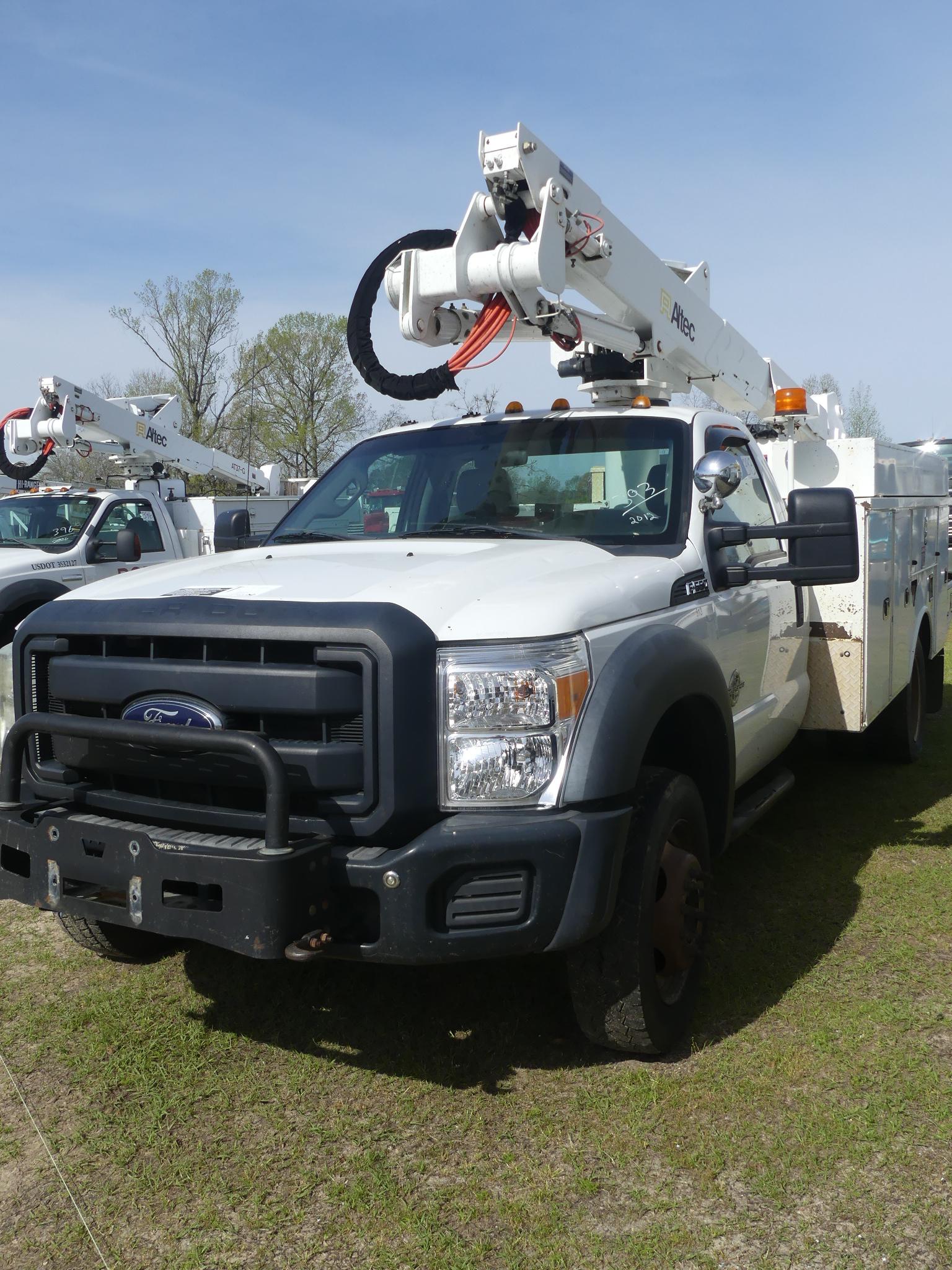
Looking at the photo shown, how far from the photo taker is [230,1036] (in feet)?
11.5

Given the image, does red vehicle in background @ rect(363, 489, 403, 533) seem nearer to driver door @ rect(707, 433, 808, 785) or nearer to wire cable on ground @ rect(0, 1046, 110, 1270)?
driver door @ rect(707, 433, 808, 785)

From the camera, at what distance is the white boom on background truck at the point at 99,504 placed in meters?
9.32

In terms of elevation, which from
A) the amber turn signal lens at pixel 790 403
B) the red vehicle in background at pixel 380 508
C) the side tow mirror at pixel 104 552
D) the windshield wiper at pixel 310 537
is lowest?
the side tow mirror at pixel 104 552

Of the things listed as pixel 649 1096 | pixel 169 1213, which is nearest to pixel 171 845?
pixel 169 1213

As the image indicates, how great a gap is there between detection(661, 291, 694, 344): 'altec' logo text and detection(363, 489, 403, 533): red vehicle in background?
2031 millimetres

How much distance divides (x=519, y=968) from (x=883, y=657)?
110 inches

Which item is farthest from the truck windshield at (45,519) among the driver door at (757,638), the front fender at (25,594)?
the driver door at (757,638)

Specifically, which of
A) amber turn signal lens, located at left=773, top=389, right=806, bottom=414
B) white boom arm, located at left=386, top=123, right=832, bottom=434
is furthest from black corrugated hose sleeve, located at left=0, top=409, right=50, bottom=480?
amber turn signal lens, located at left=773, top=389, right=806, bottom=414

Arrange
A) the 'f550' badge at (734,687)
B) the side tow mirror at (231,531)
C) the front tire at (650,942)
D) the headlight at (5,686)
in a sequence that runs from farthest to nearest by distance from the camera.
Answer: the side tow mirror at (231,531)
the 'f550' badge at (734,687)
the headlight at (5,686)
the front tire at (650,942)

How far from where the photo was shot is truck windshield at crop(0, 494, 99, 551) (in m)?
10.0

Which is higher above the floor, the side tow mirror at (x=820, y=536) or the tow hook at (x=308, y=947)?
the side tow mirror at (x=820, y=536)

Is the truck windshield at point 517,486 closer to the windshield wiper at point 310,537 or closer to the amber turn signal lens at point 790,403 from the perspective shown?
the windshield wiper at point 310,537

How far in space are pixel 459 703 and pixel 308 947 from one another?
0.71 metres

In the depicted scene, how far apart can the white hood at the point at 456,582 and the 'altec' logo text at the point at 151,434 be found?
9873mm
